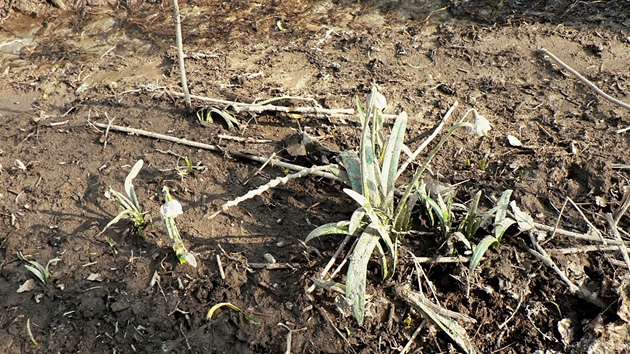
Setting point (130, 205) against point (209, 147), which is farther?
point (209, 147)

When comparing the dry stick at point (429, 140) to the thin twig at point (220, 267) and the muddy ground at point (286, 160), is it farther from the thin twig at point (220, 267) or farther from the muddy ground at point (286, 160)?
the thin twig at point (220, 267)

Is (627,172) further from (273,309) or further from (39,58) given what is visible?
(39,58)

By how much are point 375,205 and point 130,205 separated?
1.09 metres

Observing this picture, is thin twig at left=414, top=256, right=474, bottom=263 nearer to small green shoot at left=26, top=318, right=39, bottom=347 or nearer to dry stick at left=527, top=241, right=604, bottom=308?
dry stick at left=527, top=241, right=604, bottom=308

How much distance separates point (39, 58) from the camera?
12.6 ft

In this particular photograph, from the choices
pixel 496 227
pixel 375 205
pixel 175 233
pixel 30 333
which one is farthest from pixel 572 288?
pixel 30 333

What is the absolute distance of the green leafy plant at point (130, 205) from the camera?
91.7 inches

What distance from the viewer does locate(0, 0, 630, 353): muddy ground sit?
7.16 ft

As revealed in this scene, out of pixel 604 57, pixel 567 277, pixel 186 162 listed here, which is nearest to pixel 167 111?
pixel 186 162

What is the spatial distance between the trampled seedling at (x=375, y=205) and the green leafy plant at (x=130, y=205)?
78cm

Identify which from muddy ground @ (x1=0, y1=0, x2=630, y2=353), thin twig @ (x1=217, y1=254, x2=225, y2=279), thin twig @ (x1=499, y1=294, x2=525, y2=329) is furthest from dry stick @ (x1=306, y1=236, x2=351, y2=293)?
thin twig @ (x1=499, y1=294, x2=525, y2=329)

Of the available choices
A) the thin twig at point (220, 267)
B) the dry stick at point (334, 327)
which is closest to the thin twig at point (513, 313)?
the dry stick at point (334, 327)

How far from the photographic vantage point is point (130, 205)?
94.7 inches

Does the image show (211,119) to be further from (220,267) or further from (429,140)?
(429,140)
